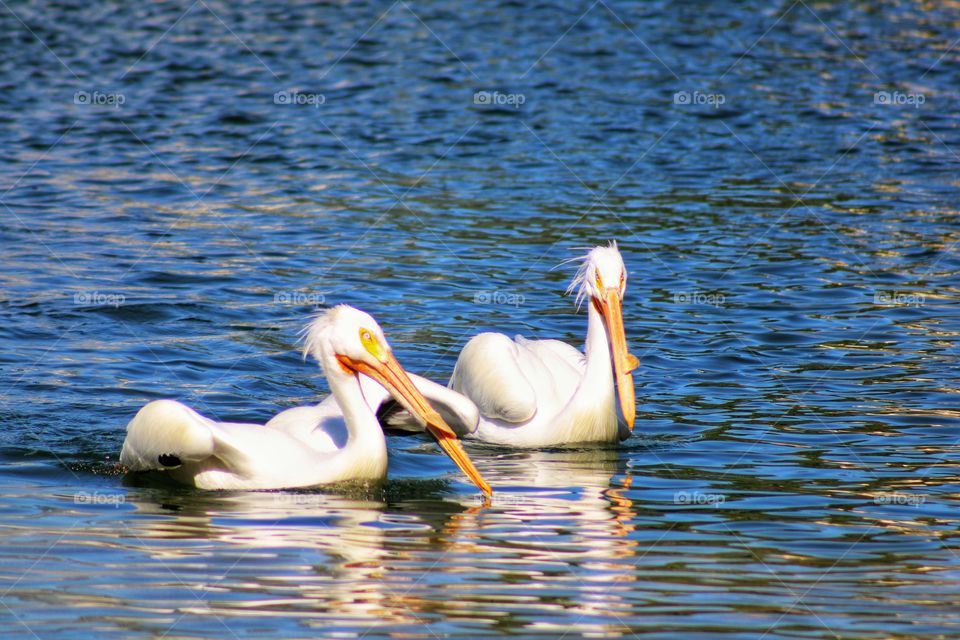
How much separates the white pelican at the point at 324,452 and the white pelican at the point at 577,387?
913mm

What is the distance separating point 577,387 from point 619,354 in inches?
15.6

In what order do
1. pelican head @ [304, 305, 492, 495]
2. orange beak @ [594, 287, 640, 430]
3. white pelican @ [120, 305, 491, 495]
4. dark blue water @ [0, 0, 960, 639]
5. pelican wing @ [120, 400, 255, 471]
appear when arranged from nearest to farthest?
dark blue water @ [0, 0, 960, 639] → pelican wing @ [120, 400, 255, 471] → white pelican @ [120, 305, 491, 495] → pelican head @ [304, 305, 492, 495] → orange beak @ [594, 287, 640, 430]

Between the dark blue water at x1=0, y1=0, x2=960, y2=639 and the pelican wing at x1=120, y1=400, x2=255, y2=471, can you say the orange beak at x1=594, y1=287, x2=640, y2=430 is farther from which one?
the pelican wing at x1=120, y1=400, x2=255, y2=471

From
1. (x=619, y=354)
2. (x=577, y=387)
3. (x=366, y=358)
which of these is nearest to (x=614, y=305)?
(x=619, y=354)

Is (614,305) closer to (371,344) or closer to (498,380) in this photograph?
(498,380)

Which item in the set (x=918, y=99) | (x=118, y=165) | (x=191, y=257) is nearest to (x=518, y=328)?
(x=191, y=257)

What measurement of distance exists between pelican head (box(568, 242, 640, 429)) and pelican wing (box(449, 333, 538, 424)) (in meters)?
0.50

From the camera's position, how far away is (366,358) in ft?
21.8

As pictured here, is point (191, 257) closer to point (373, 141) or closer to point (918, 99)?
point (373, 141)

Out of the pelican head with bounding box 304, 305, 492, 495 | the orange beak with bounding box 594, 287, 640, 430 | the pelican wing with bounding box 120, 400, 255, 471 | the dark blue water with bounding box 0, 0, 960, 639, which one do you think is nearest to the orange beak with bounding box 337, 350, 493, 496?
the pelican head with bounding box 304, 305, 492, 495

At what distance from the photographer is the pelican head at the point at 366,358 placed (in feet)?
21.7

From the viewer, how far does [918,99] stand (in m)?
16.4

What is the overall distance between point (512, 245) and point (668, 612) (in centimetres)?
692

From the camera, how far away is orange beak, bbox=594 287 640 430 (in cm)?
748
